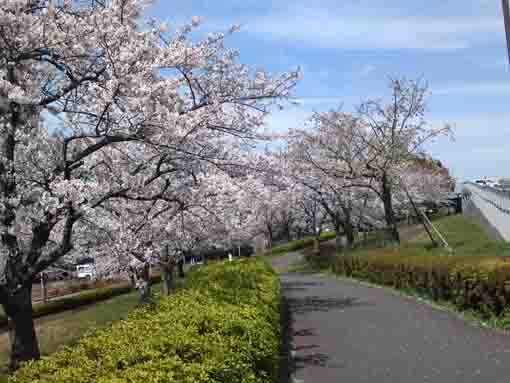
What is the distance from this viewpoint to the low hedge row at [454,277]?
1024 centimetres

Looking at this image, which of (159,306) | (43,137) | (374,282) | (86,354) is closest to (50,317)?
(374,282)

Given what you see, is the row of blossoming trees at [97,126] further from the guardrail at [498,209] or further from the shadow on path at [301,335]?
the guardrail at [498,209]

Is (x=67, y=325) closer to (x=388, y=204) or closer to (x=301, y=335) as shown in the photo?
(x=388, y=204)

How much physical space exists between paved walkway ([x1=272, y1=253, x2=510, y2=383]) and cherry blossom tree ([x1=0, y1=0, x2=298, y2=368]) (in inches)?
144

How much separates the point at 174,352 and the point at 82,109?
5.39 m

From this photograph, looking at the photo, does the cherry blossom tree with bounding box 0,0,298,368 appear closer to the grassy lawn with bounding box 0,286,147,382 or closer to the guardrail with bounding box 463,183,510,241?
the grassy lawn with bounding box 0,286,147,382

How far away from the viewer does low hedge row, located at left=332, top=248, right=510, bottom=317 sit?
10242mm

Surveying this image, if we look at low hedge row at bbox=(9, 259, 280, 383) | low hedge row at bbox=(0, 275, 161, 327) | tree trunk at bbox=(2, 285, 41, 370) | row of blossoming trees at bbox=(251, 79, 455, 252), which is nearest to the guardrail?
row of blossoming trees at bbox=(251, 79, 455, 252)

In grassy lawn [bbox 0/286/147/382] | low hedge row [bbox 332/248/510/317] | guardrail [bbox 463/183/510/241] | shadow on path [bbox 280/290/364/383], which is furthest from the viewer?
guardrail [bbox 463/183/510/241]

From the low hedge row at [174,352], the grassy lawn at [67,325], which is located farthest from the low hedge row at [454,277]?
the grassy lawn at [67,325]

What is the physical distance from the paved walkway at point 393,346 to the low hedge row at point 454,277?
18.7 inches

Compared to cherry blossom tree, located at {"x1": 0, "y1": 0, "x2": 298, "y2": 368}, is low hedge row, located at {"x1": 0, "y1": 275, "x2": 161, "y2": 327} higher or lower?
lower

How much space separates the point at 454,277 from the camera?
1220 centimetres

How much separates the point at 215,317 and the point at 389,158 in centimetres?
2031
